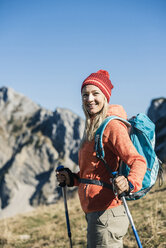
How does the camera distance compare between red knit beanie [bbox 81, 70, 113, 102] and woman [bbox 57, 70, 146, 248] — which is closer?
woman [bbox 57, 70, 146, 248]

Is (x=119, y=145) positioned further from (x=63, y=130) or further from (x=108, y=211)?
(x=63, y=130)

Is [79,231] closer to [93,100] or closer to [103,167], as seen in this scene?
[103,167]

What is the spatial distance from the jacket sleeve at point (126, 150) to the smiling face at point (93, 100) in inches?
12.8

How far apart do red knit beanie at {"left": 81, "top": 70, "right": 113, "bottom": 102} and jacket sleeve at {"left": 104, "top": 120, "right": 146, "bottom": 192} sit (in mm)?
464

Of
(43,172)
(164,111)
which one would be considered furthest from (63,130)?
(164,111)

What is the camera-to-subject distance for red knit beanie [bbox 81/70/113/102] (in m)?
2.42

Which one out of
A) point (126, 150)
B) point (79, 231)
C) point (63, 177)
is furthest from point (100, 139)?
point (79, 231)

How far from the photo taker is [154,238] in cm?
416

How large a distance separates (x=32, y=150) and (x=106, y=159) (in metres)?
81.6

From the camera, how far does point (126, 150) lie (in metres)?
1.94

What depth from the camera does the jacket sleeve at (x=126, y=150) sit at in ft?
6.00

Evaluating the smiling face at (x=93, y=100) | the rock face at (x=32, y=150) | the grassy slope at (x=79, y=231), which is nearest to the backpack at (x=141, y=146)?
the smiling face at (x=93, y=100)

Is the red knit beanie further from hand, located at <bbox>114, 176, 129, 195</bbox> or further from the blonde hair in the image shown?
hand, located at <bbox>114, 176, 129, 195</bbox>

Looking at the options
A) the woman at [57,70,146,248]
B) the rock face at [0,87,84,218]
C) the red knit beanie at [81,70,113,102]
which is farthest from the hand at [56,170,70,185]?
the rock face at [0,87,84,218]
